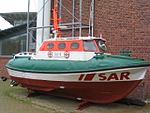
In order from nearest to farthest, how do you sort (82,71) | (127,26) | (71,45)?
(82,71)
(71,45)
(127,26)

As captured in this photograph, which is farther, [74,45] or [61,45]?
[61,45]

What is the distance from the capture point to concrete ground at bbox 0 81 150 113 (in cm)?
1150

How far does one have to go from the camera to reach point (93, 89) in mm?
11477

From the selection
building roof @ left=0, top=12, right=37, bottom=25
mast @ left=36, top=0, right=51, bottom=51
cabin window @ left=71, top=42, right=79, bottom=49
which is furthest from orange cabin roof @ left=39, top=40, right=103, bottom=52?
building roof @ left=0, top=12, right=37, bottom=25

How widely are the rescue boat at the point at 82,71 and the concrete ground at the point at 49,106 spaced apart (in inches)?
13.0

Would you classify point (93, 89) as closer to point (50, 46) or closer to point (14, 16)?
point (50, 46)

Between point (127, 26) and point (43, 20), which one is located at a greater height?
point (43, 20)

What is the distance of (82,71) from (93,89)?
71 centimetres

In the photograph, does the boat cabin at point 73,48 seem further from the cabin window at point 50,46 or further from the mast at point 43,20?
the mast at point 43,20

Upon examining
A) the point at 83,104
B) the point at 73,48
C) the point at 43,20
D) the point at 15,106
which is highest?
the point at 43,20

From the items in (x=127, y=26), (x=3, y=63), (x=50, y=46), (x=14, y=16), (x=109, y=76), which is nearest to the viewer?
(x=109, y=76)

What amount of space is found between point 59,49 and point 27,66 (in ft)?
5.19

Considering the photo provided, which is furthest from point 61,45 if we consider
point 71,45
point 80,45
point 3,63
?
point 3,63

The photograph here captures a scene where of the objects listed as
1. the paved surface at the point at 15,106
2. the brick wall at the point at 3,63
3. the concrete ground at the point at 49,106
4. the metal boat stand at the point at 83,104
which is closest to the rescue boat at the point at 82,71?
the metal boat stand at the point at 83,104
